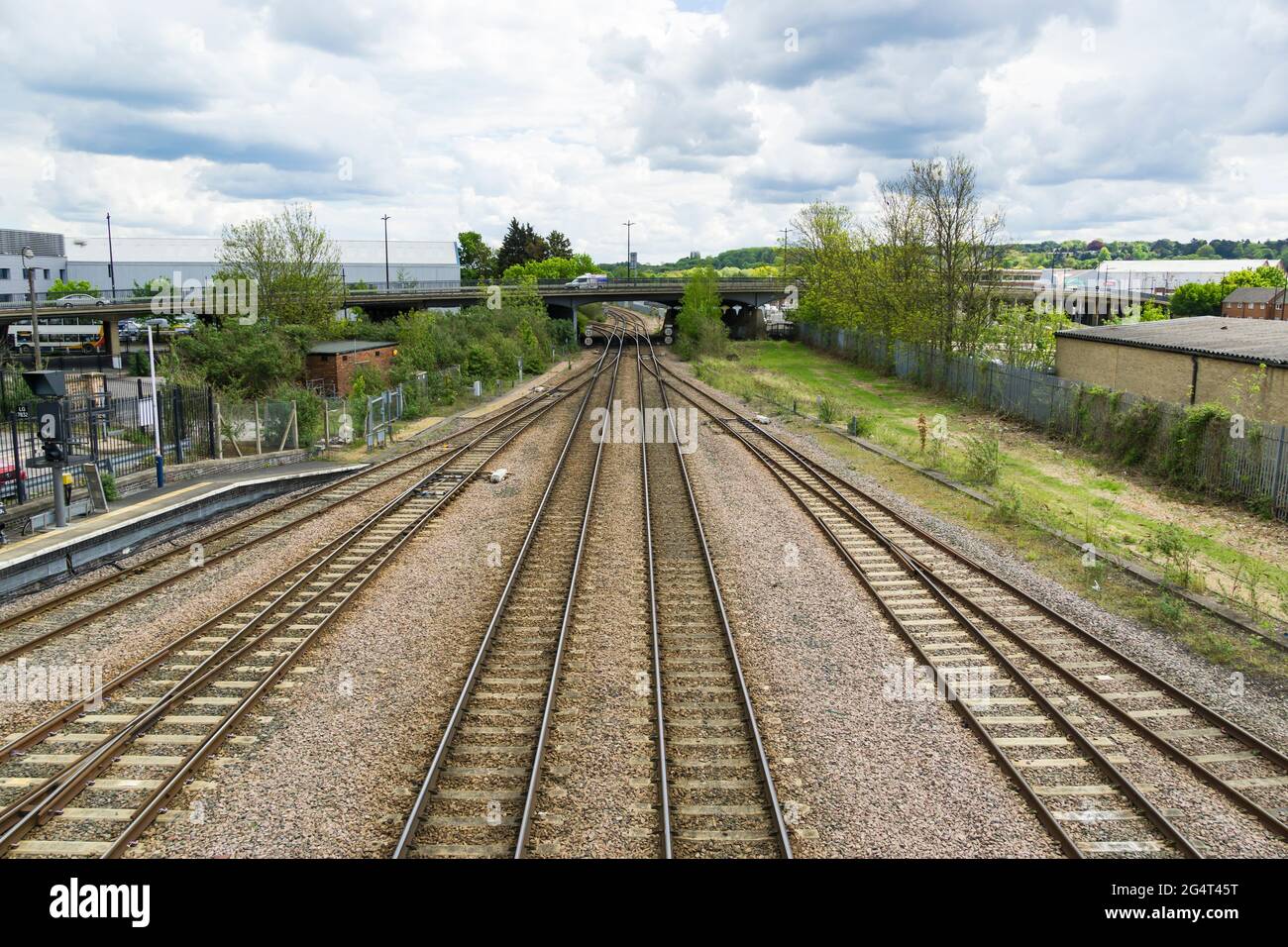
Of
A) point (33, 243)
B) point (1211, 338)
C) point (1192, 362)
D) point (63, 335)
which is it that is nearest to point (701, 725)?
point (1192, 362)

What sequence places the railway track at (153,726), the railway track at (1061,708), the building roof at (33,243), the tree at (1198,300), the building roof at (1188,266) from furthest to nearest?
the building roof at (1188,266) < the building roof at (33,243) < the tree at (1198,300) < the railway track at (1061,708) < the railway track at (153,726)

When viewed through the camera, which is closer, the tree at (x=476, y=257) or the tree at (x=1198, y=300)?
the tree at (x=1198, y=300)

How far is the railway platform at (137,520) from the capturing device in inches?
592

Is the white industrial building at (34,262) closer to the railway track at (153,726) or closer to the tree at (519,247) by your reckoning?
the tree at (519,247)

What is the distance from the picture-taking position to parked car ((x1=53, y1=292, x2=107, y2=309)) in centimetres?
7288

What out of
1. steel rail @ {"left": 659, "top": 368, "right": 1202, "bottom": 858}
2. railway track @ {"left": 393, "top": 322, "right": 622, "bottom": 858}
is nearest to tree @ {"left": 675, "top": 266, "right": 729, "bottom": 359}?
steel rail @ {"left": 659, "top": 368, "right": 1202, "bottom": 858}

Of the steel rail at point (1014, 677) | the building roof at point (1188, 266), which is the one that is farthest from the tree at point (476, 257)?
the steel rail at point (1014, 677)

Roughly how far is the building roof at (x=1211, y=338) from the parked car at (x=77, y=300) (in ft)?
225

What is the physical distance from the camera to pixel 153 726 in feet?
32.9

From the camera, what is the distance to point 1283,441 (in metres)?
19.7

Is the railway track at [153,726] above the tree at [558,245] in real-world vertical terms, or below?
below

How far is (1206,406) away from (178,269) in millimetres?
122968

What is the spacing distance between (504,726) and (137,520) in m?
11.1
